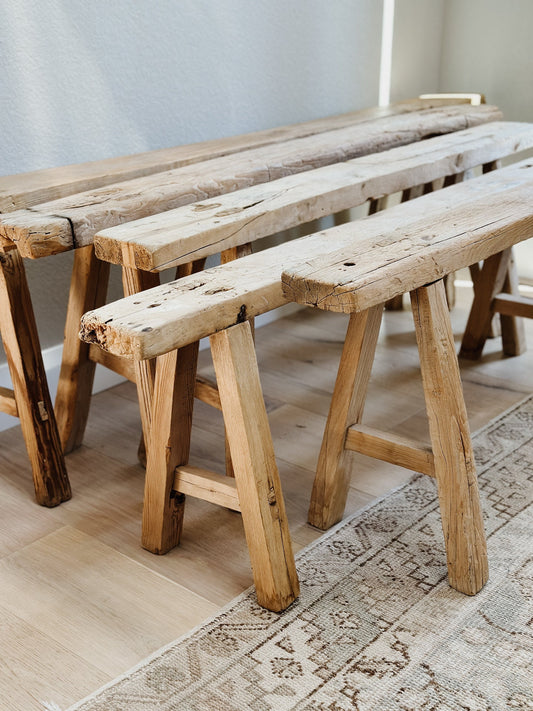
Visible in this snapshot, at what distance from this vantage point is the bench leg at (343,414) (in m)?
1.46

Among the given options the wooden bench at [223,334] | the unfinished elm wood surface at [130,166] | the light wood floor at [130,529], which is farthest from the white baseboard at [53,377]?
the wooden bench at [223,334]

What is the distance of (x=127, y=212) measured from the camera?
154cm

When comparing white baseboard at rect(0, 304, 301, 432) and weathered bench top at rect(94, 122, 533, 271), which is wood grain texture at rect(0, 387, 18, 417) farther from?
weathered bench top at rect(94, 122, 533, 271)

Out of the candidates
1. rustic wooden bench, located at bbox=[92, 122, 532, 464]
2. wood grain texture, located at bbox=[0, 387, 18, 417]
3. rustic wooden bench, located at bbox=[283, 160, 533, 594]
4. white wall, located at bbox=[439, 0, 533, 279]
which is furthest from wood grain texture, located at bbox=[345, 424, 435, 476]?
white wall, located at bbox=[439, 0, 533, 279]

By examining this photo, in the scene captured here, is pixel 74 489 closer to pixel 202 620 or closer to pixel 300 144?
pixel 202 620

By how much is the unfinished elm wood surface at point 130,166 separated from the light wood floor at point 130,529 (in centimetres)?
63

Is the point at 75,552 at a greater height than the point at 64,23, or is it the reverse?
the point at 64,23

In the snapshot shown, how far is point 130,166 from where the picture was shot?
6.21 feet

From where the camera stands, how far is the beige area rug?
1.15 m


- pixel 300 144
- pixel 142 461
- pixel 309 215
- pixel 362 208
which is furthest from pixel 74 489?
pixel 362 208

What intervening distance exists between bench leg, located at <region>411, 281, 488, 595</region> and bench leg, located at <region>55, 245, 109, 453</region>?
787 millimetres

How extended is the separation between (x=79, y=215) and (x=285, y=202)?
1.34ft

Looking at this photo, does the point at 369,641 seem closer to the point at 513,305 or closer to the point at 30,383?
the point at 30,383

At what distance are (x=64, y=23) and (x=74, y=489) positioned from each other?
44.7 inches
